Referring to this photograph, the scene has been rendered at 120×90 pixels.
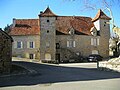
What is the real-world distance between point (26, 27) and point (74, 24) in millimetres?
11184

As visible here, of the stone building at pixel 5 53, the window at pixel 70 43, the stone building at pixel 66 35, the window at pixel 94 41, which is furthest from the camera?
the window at pixel 94 41

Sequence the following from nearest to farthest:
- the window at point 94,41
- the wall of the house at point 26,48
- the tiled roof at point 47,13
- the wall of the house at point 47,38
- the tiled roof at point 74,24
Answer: the wall of the house at point 47,38, the tiled roof at point 47,13, the wall of the house at point 26,48, the tiled roof at point 74,24, the window at point 94,41

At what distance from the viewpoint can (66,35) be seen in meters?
53.7

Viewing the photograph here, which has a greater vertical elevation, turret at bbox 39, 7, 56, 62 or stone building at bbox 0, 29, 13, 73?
turret at bbox 39, 7, 56, 62

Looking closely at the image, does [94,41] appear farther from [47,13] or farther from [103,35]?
[47,13]

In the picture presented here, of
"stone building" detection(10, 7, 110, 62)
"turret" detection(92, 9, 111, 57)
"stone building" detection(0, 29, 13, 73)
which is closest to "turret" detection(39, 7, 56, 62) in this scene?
"stone building" detection(10, 7, 110, 62)

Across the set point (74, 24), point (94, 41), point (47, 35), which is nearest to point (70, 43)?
point (74, 24)

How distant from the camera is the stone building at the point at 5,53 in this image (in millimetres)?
22461

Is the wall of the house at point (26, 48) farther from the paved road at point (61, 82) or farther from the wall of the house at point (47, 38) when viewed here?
the paved road at point (61, 82)

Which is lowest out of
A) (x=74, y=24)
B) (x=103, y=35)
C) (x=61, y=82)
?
(x=61, y=82)

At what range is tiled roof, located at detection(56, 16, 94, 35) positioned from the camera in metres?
54.9

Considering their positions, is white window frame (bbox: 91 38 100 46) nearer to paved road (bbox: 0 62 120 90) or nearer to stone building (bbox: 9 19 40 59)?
stone building (bbox: 9 19 40 59)

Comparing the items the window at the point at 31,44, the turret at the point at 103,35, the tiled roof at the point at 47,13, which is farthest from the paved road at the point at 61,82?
the turret at the point at 103,35

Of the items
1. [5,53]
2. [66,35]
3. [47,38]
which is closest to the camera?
[5,53]
